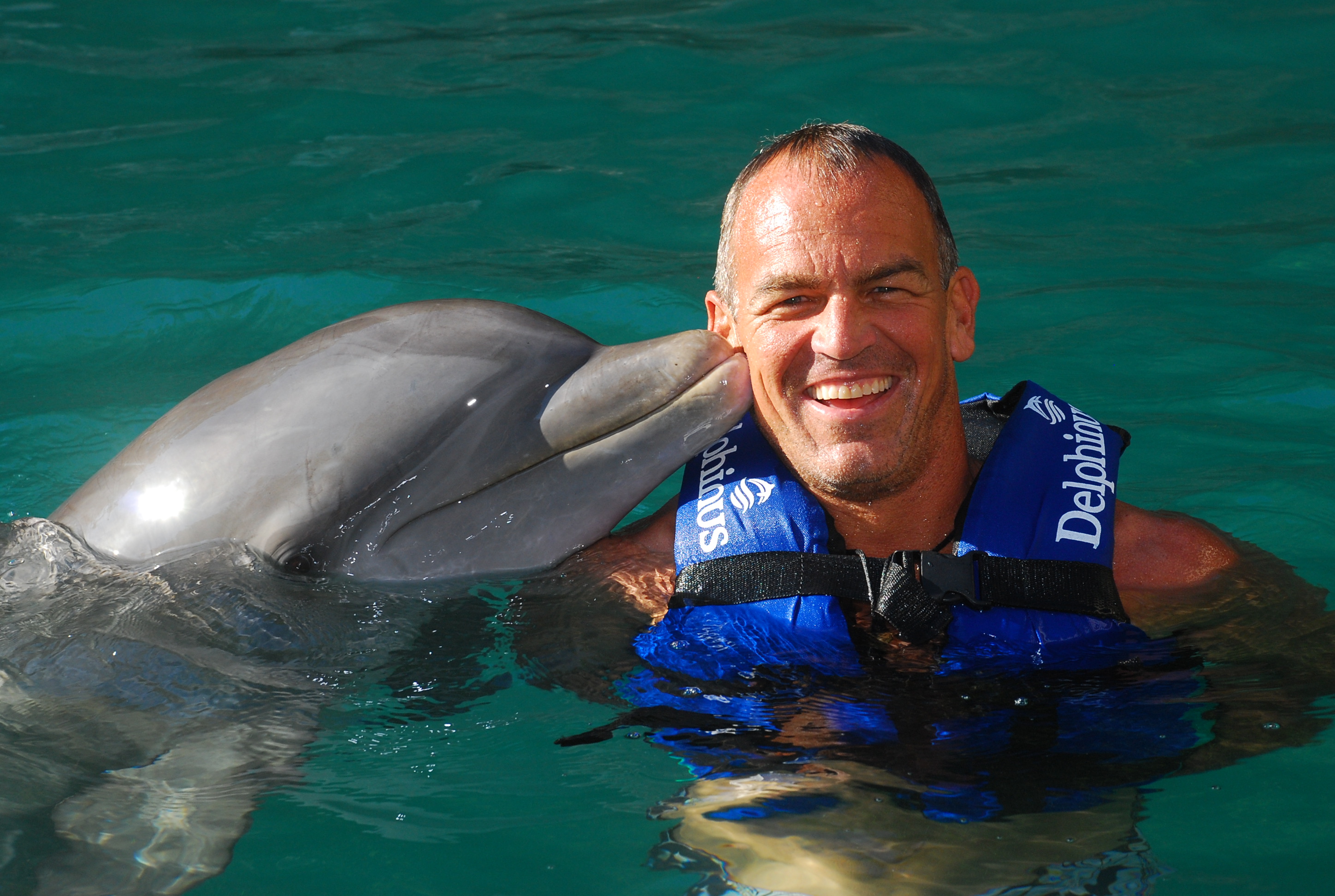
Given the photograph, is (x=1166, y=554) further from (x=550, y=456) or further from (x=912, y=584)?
(x=550, y=456)

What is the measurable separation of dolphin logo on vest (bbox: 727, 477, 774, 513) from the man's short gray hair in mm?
536

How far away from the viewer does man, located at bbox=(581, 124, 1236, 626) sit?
4.10 metres

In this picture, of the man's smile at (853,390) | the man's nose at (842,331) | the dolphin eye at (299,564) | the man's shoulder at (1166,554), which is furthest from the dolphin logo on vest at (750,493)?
the dolphin eye at (299,564)

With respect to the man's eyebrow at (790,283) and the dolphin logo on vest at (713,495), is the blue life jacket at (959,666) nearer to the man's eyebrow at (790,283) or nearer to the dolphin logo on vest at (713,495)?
the dolphin logo on vest at (713,495)

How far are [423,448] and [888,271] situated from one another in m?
1.44

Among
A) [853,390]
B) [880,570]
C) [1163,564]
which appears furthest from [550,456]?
[1163,564]

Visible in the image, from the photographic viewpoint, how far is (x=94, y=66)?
10977 mm

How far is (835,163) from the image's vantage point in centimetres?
414

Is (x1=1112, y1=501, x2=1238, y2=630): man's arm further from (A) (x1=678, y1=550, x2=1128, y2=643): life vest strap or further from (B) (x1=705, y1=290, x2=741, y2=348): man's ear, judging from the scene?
(B) (x1=705, y1=290, x2=741, y2=348): man's ear

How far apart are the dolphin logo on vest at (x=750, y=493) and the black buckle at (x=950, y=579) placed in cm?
53

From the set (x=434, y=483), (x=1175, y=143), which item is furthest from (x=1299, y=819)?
(x=1175, y=143)

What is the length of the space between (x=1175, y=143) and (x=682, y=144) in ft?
10.7

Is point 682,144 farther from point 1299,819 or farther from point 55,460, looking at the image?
point 1299,819

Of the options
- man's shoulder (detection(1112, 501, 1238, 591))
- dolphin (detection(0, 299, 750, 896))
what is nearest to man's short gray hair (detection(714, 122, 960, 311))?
dolphin (detection(0, 299, 750, 896))
